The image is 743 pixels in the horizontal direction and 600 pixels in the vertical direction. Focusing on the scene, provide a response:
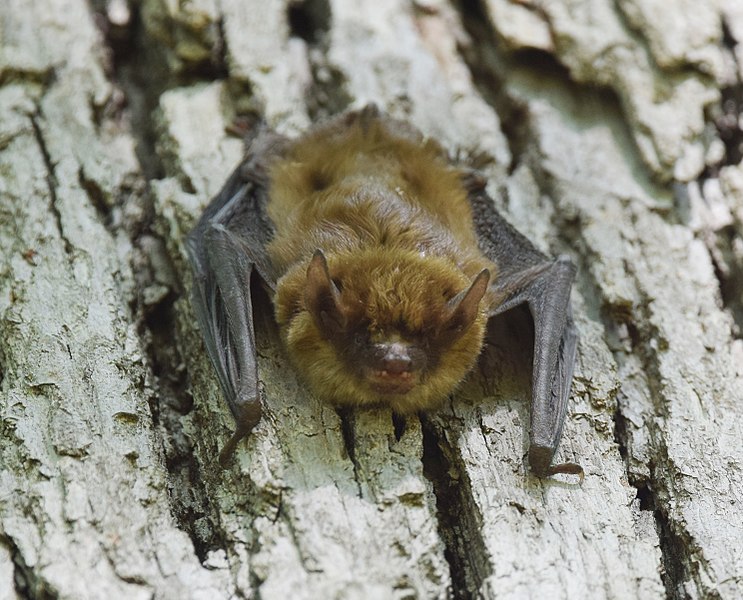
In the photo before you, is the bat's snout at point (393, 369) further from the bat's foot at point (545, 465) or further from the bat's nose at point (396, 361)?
the bat's foot at point (545, 465)

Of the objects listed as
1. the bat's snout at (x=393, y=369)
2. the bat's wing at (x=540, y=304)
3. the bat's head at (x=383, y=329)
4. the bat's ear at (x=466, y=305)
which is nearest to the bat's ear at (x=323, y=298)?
the bat's head at (x=383, y=329)

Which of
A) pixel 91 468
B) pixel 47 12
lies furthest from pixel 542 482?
pixel 47 12

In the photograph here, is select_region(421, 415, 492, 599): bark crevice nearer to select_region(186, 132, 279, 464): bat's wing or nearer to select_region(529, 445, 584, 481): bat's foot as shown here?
select_region(529, 445, 584, 481): bat's foot

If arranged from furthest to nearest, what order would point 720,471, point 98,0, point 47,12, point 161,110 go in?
point 98,0 → point 47,12 → point 161,110 → point 720,471

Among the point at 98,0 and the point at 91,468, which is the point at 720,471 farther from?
the point at 98,0

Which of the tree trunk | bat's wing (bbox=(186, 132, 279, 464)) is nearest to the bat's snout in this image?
the tree trunk

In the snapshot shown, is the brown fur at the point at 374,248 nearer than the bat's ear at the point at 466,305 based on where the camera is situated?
No
